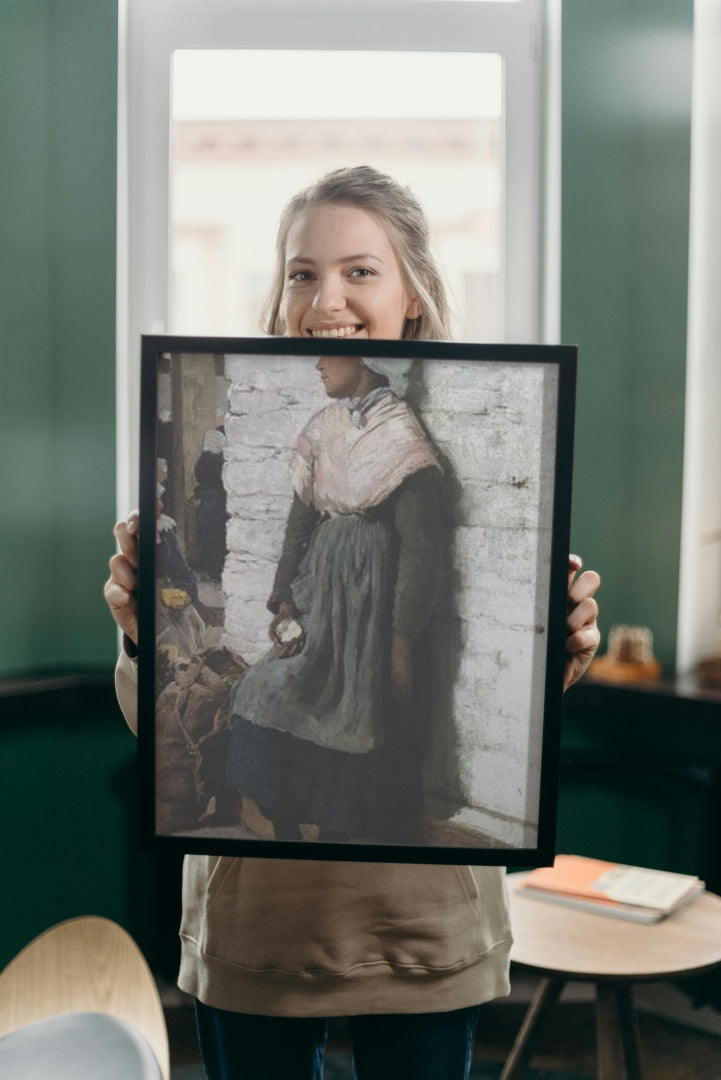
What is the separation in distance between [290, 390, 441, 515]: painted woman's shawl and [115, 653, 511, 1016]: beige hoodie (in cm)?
29

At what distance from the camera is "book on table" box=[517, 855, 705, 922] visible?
1.88 metres

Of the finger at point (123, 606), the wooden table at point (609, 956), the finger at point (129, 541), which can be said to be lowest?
the wooden table at point (609, 956)

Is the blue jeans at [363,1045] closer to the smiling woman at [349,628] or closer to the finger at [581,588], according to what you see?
the smiling woman at [349,628]

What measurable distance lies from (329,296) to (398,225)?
131mm

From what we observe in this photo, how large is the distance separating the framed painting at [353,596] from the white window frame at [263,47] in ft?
5.54

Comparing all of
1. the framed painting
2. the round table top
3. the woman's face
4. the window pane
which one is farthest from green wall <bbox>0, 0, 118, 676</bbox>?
the framed painting

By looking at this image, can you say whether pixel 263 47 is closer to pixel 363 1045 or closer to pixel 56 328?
pixel 56 328

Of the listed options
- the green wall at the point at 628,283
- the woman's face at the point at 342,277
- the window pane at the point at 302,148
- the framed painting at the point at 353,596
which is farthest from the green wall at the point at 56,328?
the framed painting at the point at 353,596

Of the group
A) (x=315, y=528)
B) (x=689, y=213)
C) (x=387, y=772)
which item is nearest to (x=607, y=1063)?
(x=387, y=772)

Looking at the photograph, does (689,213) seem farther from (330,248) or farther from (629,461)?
(330,248)

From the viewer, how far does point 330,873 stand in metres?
1.08

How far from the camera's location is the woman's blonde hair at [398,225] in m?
1.16

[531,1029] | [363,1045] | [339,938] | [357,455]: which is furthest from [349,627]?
[531,1029]

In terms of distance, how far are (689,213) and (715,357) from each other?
0.35 m
